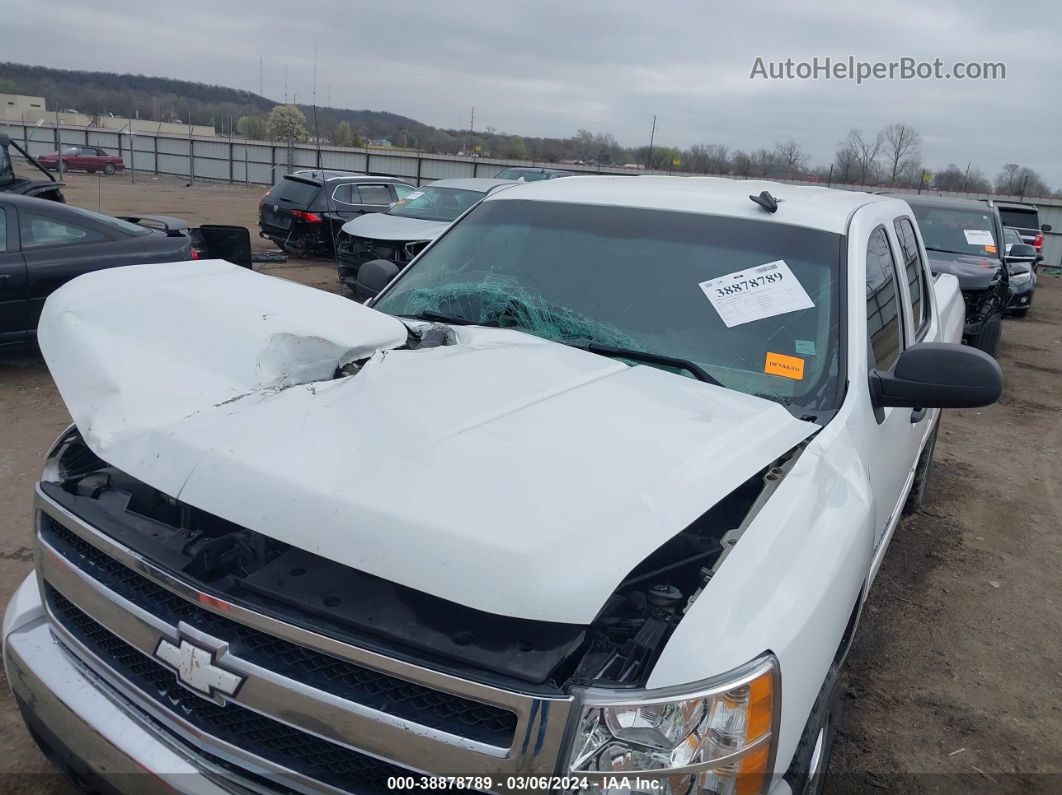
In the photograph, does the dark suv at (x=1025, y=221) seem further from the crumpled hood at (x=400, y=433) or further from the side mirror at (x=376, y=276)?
the crumpled hood at (x=400, y=433)

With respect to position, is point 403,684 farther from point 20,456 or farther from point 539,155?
point 539,155

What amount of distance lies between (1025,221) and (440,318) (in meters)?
19.7

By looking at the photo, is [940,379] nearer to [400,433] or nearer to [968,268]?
[400,433]

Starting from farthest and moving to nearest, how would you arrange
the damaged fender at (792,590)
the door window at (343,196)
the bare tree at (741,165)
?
1. the bare tree at (741,165)
2. the door window at (343,196)
3. the damaged fender at (792,590)

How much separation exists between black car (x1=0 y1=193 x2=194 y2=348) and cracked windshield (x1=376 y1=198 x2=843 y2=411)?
4885 mm

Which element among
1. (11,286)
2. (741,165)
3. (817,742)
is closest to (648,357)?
(817,742)

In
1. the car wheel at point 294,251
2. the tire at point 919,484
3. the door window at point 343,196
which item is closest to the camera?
the tire at point 919,484

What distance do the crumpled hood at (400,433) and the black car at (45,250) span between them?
4931 mm

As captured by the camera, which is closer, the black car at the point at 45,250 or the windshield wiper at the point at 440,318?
the windshield wiper at the point at 440,318

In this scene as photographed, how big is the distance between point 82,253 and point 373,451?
6.51 meters

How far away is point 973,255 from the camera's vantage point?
1016 cm

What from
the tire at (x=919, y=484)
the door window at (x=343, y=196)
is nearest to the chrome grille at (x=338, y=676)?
the tire at (x=919, y=484)

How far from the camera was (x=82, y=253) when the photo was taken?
23.4 feet

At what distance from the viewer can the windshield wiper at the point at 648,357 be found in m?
2.60
